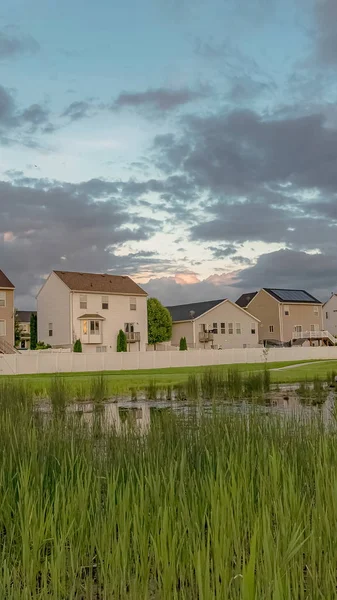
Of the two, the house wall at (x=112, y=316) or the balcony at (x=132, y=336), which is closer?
the house wall at (x=112, y=316)

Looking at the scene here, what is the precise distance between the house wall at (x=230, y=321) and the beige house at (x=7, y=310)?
67.3 ft

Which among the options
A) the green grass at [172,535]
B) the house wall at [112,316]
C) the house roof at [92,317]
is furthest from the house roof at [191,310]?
the green grass at [172,535]

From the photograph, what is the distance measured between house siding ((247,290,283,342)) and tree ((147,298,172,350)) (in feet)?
41.0

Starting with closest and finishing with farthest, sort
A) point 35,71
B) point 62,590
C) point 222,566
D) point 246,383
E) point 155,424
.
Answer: point 222,566 < point 62,590 < point 155,424 < point 35,71 < point 246,383

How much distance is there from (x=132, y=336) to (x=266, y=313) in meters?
20.9

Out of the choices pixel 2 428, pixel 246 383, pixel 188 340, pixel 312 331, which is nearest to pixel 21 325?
pixel 188 340

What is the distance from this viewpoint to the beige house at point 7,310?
1975 inches

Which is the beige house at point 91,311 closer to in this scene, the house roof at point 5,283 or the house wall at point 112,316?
the house wall at point 112,316

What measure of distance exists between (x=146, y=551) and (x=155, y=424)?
352 cm

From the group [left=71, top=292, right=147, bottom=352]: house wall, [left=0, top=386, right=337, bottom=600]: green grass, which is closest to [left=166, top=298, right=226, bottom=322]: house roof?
[left=71, top=292, right=147, bottom=352]: house wall

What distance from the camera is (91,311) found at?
55.8 m

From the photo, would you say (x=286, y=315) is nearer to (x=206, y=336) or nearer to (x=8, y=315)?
(x=206, y=336)

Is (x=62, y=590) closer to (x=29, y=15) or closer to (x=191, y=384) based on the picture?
(x=29, y=15)

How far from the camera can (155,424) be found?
6906mm
